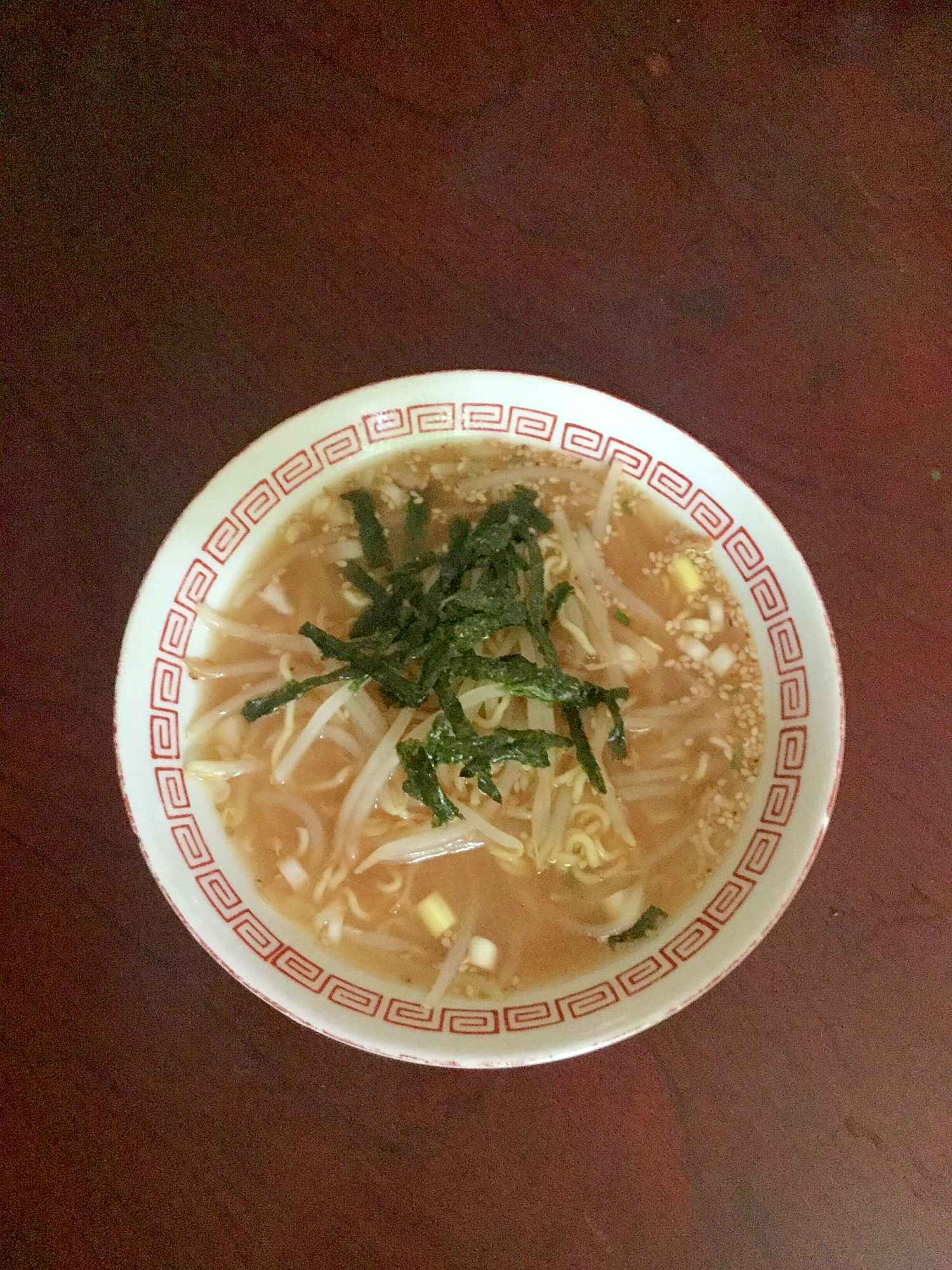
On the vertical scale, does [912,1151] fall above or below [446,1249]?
above

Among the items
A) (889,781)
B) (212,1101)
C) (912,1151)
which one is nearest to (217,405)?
(212,1101)

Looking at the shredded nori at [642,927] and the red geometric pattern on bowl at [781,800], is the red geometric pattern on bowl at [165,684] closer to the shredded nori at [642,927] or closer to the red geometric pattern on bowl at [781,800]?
the shredded nori at [642,927]

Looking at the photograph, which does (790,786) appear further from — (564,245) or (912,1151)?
(564,245)

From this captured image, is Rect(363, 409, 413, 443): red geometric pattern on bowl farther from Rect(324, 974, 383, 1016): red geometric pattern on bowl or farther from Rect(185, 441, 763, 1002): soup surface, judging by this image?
Rect(324, 974, 383, 1016): red geometric pattern on bowl

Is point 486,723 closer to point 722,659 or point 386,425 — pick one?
point 722,659

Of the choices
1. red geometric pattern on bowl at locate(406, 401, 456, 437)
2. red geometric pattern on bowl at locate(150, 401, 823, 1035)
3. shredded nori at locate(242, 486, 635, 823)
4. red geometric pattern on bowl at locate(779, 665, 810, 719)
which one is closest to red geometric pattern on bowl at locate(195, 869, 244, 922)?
red geometric pattern on bowl at locate(150, 401, 823, 1035)

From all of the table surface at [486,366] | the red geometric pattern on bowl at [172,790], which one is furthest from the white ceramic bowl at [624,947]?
the table surface at [486,366]
